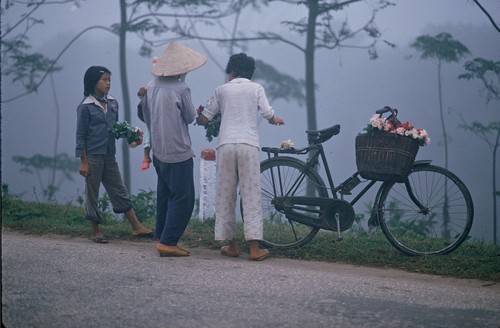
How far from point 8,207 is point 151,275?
3966 mm

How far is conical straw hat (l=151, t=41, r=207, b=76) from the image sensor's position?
572 cm

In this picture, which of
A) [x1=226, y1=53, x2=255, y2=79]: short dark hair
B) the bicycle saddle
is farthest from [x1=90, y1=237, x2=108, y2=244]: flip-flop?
the bicycle saddle

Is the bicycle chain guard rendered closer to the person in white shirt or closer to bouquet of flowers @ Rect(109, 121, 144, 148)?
the person in white shirt

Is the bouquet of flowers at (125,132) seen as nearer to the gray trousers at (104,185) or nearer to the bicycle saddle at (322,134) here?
the gray trousers at (104,185)

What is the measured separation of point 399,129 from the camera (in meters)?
5.53

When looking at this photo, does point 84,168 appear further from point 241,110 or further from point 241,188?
point 241,110

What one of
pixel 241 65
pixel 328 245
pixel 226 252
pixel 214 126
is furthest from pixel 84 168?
pixel 328 245

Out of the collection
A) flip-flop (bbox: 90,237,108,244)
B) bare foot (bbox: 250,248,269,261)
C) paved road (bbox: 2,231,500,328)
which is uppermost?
flip-flop (bbox: 90,237,108,244)

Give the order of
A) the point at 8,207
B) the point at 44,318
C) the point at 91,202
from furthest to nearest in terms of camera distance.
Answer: the point at 8,207 → the point at 91,202 → the point at 44,318

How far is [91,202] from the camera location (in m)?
6.53

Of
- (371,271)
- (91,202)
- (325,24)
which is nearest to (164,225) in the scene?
(91,202)

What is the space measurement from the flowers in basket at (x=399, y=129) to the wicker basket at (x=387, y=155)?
35 mm

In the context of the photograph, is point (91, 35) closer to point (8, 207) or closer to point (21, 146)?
point (21, 146)

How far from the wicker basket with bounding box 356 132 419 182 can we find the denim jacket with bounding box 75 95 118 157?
2584 mm
